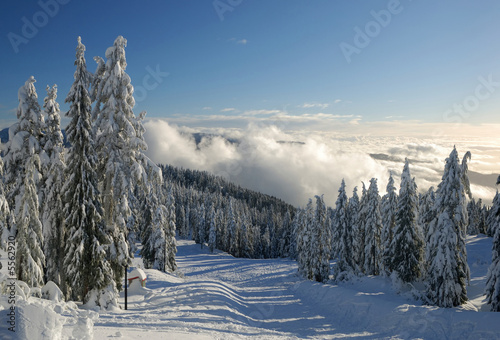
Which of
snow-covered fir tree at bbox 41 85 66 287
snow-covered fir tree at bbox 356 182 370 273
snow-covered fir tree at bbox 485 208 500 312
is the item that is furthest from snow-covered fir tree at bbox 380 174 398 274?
snow-covered fir tree at bbox 41 85 66 287

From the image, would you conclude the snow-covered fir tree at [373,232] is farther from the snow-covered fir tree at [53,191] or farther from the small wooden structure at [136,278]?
the snow-covered fir tree at [53,191]

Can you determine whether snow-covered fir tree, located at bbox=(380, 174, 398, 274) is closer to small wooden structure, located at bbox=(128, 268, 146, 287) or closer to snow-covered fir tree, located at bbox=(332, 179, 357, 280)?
snow-covered fir tree, located at bbox=(332, 179, 357, 280)

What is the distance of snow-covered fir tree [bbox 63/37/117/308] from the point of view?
1561 centimetres

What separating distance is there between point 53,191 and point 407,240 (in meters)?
32.0

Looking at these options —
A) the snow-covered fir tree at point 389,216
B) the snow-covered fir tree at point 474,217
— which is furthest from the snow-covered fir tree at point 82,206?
the snow-covered fir tree at point 474,217

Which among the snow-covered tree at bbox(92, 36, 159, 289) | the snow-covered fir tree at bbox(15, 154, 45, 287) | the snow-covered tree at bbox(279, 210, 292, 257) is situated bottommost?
the snow-covered tree at bbox(279, 210, 292, 257)

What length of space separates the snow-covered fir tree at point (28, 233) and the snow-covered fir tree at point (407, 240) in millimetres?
31256

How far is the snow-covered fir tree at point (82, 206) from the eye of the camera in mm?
15609

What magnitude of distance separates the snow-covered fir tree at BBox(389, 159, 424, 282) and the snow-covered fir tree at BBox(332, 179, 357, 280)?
8182mm

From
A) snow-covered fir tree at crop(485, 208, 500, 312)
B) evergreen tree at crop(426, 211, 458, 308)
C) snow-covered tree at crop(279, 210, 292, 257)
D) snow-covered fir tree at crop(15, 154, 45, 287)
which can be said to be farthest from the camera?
snow-covered tree at crop(279, 210, 292, 257)

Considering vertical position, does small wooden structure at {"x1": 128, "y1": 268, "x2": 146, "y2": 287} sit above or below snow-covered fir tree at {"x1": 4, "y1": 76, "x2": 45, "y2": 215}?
below

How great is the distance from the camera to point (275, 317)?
22078 millimetres

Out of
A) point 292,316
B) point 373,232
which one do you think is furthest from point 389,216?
point 292,316

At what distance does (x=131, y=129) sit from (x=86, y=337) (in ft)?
34.6
